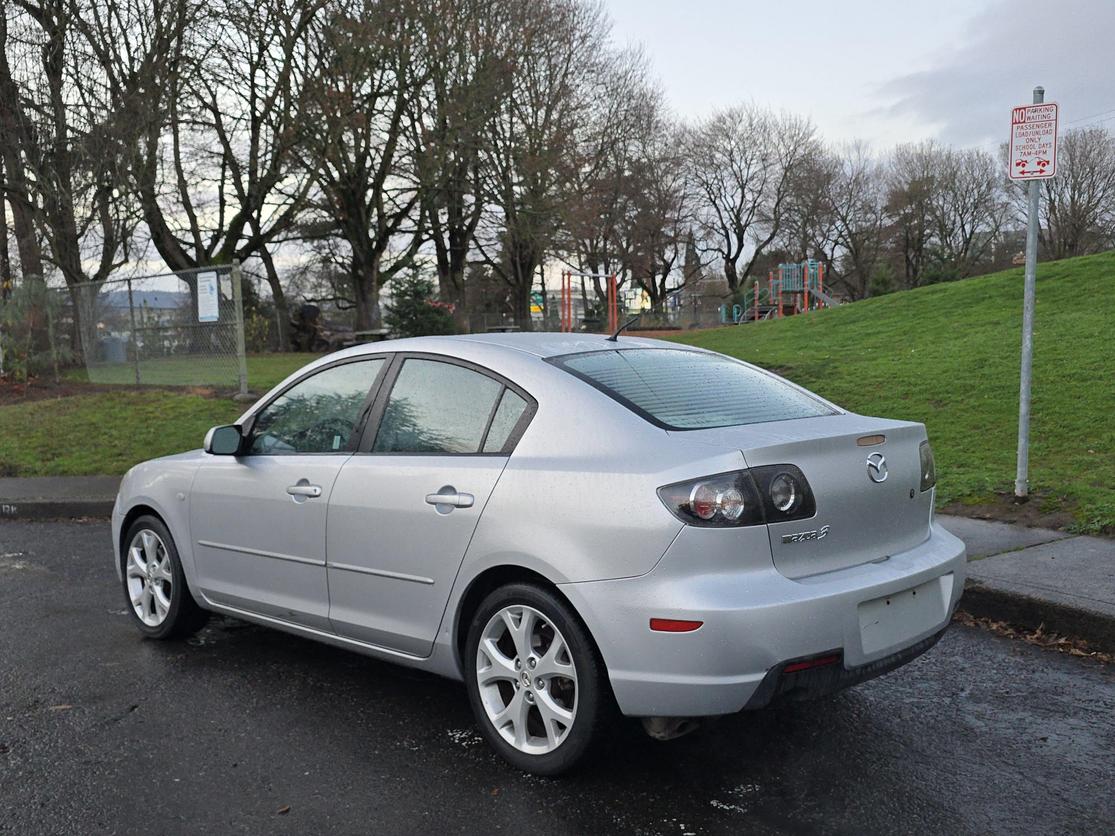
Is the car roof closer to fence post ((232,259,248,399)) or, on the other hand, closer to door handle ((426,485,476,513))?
door handle ((426,485,476,513))

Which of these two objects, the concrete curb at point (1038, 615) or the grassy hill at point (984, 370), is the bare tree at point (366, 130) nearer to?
the grassy hill at point (984, 370)

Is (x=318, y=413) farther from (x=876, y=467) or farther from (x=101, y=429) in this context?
(x=101, y=429)

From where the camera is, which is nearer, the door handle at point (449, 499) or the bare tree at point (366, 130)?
the door handle at point (449, 499)

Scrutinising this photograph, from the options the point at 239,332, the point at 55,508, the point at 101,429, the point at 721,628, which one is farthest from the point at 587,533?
the point at 239,332

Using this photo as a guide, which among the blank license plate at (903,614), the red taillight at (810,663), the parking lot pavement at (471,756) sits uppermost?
the blank license plate at (903,614)

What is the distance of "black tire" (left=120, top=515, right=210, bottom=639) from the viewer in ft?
16.9

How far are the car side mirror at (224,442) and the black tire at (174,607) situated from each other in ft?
2.30

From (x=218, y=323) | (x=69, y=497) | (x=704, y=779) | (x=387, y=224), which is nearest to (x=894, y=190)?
(x=387, y=224)

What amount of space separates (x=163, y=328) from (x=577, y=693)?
15784 millimetres

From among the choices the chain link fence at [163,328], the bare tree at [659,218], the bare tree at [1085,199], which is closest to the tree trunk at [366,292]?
the chain link fence at [163,328]

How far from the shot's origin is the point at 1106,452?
28.1 ft

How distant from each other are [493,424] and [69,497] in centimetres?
757

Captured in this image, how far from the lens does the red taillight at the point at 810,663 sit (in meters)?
3.12

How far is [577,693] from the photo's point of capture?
3.32 m
